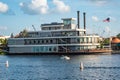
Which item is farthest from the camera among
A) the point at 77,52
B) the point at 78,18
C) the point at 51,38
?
the point at 78,18

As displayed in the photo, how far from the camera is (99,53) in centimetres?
16175

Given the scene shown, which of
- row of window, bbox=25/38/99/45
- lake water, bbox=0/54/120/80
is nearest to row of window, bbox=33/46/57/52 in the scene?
row of window, bbox=25/38/99/45

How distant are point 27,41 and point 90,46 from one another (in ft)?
96.1

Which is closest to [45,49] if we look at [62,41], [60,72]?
[62,41]

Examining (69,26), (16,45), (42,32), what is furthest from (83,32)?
(16,45)

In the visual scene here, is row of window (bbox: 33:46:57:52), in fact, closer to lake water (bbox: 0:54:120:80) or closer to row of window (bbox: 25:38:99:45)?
row of window (bbox: 25:38:99:45)

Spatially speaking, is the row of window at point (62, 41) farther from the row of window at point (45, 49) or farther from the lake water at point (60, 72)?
the lake water at point (60, 72)

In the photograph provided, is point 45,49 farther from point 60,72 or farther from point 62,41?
point 60,72

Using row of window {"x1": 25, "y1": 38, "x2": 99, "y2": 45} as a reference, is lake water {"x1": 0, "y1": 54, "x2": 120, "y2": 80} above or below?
below

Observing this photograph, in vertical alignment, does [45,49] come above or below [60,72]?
above

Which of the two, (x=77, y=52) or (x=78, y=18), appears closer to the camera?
(x=77, y=52)

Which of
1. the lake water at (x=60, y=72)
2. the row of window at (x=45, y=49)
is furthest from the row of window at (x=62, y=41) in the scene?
the lake water at (x=60, y=72)

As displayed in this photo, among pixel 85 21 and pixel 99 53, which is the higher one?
pixel 85 21

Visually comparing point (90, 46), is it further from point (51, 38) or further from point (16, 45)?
point (16, 45)
